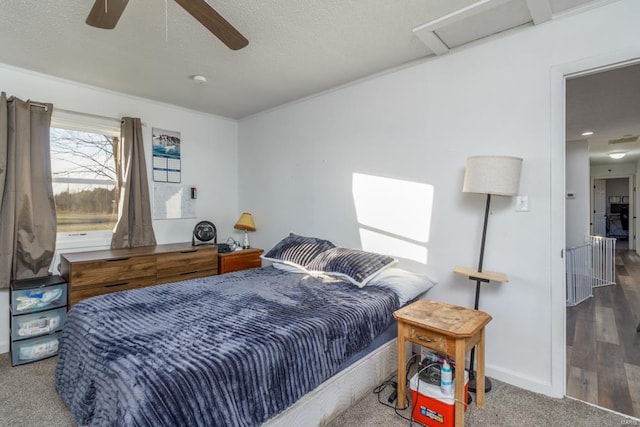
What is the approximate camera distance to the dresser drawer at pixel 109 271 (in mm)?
2627

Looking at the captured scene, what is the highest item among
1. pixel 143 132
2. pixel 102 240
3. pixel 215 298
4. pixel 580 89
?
pixel 580 89

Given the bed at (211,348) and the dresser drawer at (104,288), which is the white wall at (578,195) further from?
the dresser drawer at (104,288)

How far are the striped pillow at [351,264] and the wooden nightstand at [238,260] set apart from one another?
1.22 metres

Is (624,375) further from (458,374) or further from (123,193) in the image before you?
(123,193)

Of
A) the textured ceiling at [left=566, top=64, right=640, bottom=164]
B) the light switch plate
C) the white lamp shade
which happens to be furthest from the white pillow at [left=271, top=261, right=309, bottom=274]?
the textured ceiling at [left=566, top=64, right=640, bottom=164]

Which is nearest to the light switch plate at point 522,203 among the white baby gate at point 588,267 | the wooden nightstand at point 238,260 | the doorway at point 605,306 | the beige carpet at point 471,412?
the doorway at point 605,306

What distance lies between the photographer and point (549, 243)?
208 centimetres

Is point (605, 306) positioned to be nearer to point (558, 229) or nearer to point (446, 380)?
point (558, 229)

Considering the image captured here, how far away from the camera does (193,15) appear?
1.51 metres

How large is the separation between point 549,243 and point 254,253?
9.84ft

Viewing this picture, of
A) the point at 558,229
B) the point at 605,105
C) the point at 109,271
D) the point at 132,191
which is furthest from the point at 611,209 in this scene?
the point at 109,271

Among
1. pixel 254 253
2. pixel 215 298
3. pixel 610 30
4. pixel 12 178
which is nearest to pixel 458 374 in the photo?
pixel 215 298

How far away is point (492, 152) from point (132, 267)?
10.6 feet

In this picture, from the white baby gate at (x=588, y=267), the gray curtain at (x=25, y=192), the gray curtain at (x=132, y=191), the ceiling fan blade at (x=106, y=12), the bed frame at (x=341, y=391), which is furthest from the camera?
the white baby gate at (x=588, y=267)
